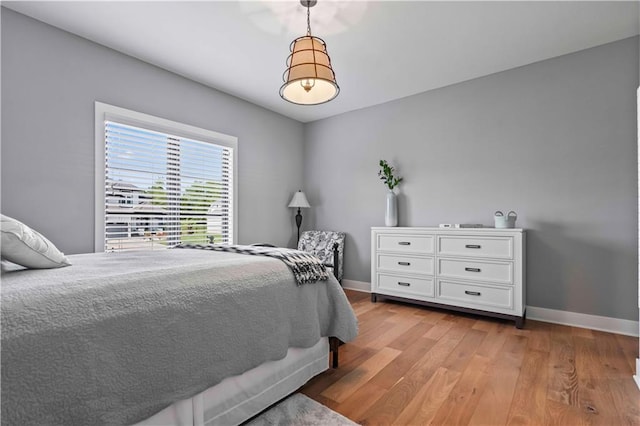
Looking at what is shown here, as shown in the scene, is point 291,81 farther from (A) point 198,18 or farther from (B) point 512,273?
(B) point 512,273

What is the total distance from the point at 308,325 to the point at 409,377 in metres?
0.76

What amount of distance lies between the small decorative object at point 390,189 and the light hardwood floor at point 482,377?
133 centimetres

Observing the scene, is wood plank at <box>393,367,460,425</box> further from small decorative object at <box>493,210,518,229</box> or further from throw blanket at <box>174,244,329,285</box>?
small decorative object at <box>493,210,518,229</box>

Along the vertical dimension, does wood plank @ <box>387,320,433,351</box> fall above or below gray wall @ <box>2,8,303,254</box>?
below

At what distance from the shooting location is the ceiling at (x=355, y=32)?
89.0 inches

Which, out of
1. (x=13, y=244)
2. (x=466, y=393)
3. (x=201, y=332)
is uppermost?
(x=13, y=244)

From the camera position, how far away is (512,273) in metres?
2.85

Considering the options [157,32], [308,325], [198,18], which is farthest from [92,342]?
[157,32]

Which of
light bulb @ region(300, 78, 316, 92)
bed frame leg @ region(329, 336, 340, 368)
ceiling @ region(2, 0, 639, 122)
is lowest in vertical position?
bed frame leg @ region(329, 336, 340, 368)

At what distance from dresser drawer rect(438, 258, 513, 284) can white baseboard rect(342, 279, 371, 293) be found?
3.90ft

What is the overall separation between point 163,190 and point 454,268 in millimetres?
3054

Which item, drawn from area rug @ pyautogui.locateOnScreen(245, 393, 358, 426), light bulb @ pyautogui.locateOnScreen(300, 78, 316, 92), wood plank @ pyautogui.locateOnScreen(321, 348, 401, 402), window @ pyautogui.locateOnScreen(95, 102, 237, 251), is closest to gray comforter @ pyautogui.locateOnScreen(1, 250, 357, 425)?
area rug @ pyautogui.locateOnScreen(245, 393, 358, 426)

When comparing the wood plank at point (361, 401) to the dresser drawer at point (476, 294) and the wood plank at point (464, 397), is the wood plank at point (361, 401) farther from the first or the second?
the dresser drawer at point (476, 294)

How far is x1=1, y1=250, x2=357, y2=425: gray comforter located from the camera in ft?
2.78
